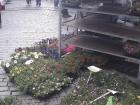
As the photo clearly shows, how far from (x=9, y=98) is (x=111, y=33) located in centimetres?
373

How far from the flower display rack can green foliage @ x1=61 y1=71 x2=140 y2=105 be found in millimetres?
808

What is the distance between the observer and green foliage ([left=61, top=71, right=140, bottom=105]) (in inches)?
310

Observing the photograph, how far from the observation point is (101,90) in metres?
8.36

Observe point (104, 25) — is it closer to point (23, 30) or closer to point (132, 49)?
point (132, 49)

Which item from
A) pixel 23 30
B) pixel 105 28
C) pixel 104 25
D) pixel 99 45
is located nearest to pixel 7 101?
pixel 99 45

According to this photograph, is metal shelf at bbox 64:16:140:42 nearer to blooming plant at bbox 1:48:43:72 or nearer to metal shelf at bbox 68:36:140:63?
metal shelf at bbox 68:36:140:63

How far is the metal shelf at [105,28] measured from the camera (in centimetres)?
923

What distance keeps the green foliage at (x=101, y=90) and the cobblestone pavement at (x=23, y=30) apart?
636mm

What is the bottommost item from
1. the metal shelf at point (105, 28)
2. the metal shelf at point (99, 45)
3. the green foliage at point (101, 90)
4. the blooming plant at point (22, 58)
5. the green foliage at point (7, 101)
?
the green foliage at point (7, 101)

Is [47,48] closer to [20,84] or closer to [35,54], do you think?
[35,54]

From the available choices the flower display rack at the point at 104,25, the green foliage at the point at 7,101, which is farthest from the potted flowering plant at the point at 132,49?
the green foliage at the point at 7,101

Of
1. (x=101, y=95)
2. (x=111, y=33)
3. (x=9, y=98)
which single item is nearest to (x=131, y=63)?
(x=111, y=33)

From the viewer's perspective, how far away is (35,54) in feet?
35.0

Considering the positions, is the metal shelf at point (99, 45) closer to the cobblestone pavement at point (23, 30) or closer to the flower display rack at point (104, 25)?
the flower display rack at point (104, 25)
